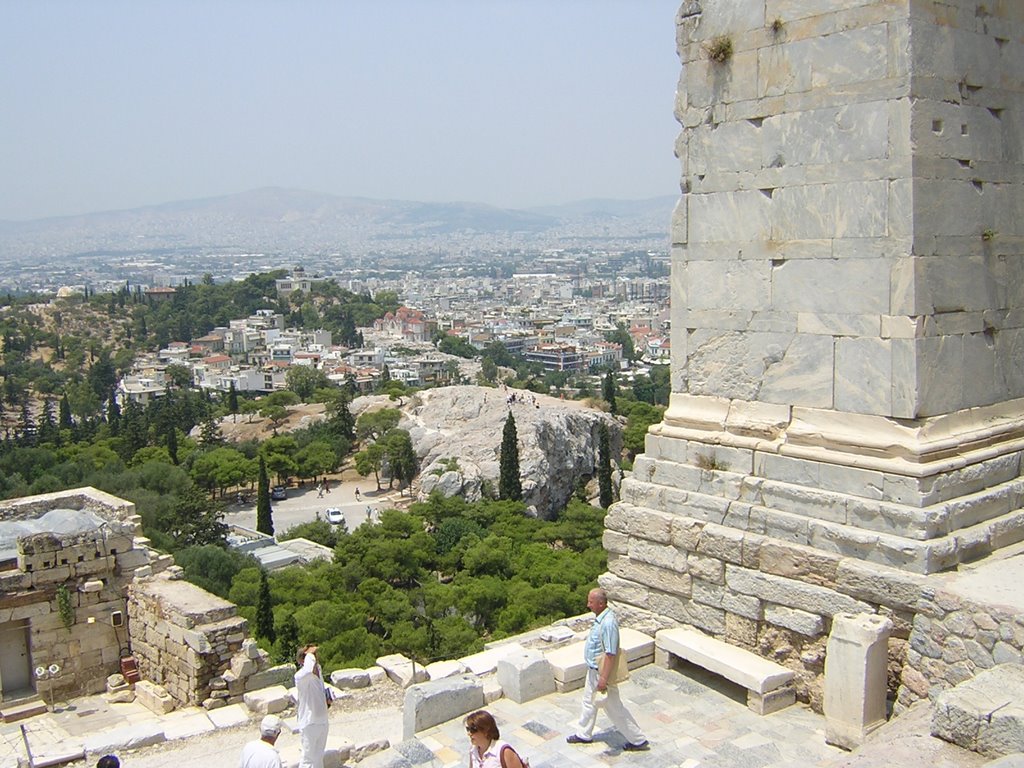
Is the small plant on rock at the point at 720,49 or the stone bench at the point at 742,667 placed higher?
the small plant on rock at the point at 720,49

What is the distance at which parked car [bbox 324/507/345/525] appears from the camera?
137 ft

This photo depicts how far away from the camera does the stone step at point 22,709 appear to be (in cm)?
1024

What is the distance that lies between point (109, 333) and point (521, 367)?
156ft

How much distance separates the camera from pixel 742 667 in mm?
5793

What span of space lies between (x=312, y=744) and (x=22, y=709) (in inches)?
249

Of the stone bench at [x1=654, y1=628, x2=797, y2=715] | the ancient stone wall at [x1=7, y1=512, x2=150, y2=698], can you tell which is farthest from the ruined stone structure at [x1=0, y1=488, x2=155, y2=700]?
the stone bench at [x1=654, y1=628, x2=797, y2=715]

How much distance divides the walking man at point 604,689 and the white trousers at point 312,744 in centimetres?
143

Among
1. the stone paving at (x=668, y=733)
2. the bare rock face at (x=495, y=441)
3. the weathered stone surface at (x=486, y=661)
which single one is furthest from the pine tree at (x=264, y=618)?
the bare rock face at (x=495, y=441)

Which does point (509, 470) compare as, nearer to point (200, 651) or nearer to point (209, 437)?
point (209, 437)

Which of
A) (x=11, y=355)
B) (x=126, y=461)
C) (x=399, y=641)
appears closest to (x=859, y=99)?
(x=399, y=641)

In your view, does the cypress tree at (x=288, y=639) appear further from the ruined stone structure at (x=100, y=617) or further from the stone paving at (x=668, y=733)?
the stone paving at (x=668, y=733)

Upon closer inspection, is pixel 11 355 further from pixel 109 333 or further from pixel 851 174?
pixel 851 174

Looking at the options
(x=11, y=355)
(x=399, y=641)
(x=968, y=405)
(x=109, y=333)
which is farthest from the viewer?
(x=109, y=333)

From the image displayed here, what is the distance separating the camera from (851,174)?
5734 millimetres
